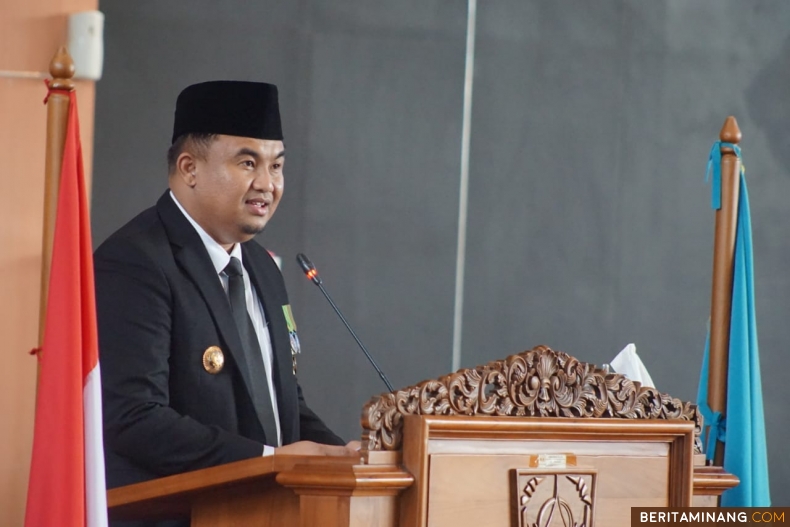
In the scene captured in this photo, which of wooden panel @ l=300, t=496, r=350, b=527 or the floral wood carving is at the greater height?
the floral wood carving

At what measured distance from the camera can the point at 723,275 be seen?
2.91m

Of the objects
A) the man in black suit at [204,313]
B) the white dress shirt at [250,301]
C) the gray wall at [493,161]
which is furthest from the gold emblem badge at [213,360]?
the gray wall at [493,161]

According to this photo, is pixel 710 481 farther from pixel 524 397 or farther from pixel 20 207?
pixel 20 207

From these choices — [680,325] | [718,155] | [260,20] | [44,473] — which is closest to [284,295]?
[44,473]

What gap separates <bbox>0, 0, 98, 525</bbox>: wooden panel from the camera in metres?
3.64

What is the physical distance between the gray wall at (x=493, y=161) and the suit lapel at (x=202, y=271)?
1829mm

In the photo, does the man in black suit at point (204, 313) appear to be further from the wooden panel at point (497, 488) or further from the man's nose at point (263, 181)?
the wooden panel at point (497, 488)

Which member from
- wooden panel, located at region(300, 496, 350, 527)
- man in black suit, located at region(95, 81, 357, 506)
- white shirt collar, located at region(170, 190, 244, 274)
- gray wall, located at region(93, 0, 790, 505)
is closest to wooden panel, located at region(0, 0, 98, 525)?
gray wall, located at region(93, 0, 790, 505)

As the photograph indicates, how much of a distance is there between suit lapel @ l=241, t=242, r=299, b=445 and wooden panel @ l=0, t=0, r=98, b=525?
4.87ft

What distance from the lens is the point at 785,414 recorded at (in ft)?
16.4

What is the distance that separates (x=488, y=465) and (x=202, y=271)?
95cm

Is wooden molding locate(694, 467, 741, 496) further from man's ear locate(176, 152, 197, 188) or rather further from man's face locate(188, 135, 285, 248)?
man's ear locate(176, 152, 197, 188)

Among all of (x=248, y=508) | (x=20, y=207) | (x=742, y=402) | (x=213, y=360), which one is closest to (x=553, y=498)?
(x=248, y=508)

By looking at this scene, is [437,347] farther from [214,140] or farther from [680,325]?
[214,140]
